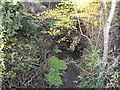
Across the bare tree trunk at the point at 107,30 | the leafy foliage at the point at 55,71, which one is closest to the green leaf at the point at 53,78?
the leafy foliage at the point at 55,71

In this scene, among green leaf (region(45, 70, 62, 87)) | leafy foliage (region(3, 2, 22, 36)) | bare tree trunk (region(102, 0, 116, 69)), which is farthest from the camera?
green leaf (region(45, 70, 62, 87))

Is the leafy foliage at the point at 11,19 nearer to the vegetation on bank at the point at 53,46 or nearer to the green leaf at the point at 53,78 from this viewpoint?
the vegetation on bank at the point at 53,46

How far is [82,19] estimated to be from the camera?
647 centimetres

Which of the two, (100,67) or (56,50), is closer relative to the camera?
(100,67)

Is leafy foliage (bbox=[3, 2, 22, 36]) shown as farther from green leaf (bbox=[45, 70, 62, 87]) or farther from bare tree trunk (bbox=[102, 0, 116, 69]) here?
bare tree trunk (bbox=[102, 0, 116, 69])

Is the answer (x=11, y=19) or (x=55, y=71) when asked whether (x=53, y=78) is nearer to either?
(x=55, y=71)

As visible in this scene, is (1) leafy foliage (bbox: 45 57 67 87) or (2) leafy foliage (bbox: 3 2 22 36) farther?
(1) leafy foliage (bbox: 45 57 67 87)

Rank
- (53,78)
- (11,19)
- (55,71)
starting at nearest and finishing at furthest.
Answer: (11,19)
(53,78)
(55,71)

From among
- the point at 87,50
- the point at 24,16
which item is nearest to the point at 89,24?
the point at 87,50

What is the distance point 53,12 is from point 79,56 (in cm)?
148

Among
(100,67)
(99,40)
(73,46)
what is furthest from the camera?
(73,46)

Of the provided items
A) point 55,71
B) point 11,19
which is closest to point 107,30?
point 55,71

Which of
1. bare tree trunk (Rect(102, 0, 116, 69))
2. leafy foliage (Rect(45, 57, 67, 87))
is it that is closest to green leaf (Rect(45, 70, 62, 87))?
leafy foliage (Rect(45, 57, 67, 87))

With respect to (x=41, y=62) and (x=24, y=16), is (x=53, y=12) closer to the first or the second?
(x=24, y=16)
